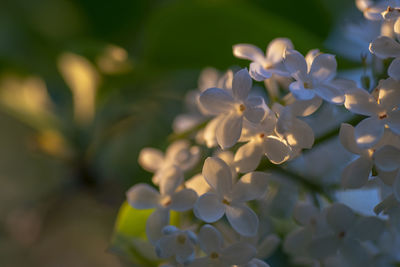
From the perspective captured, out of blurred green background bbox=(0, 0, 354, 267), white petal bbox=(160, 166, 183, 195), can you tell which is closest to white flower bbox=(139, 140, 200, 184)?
white petal bbox=(160, 166, 183, 195)

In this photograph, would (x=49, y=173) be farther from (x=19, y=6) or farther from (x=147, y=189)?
(x=147, y=189)

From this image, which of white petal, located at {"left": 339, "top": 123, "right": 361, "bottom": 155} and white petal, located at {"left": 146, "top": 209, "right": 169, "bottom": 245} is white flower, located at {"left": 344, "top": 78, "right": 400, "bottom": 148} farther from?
white petal, located at {"left": 146, "top": 209, "right": 169, "bottom": 245}

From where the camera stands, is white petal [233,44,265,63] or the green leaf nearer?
white petal [233,44,265,63]

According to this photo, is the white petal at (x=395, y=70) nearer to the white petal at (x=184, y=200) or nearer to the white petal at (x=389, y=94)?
the white petal at (x=389, y=94)

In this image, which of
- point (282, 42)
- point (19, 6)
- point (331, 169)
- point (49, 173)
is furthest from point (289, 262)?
point (19, 6)

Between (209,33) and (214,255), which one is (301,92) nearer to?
(214,255)

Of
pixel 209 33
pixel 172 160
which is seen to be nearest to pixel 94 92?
pixel 209 33

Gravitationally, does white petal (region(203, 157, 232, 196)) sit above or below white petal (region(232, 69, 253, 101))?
below

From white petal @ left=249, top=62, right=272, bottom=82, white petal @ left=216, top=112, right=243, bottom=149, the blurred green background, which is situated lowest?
the blurred green background
